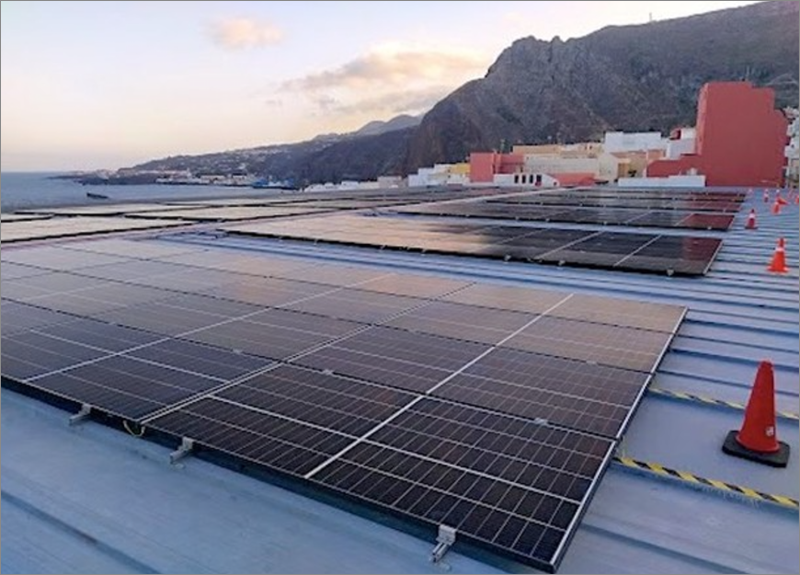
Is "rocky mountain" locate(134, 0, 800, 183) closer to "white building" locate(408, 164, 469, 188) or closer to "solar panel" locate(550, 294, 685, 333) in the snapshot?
"white building" locate(408, 164, 469, 188)

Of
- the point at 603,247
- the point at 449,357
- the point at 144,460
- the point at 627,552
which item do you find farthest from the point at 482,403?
the point at 603,247

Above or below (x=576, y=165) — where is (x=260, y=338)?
below

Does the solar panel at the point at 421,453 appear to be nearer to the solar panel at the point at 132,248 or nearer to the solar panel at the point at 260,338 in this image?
the solar panel at the point at 260,338

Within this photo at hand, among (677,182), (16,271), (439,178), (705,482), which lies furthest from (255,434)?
(439,178)

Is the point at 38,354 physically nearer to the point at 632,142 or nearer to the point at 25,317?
the point at 25,317

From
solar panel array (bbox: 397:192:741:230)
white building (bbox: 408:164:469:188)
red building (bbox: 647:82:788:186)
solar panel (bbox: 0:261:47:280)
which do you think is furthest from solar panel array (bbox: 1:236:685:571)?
white building (bbox: 408:164:469:188)

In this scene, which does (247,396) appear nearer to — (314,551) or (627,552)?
(314,551)
